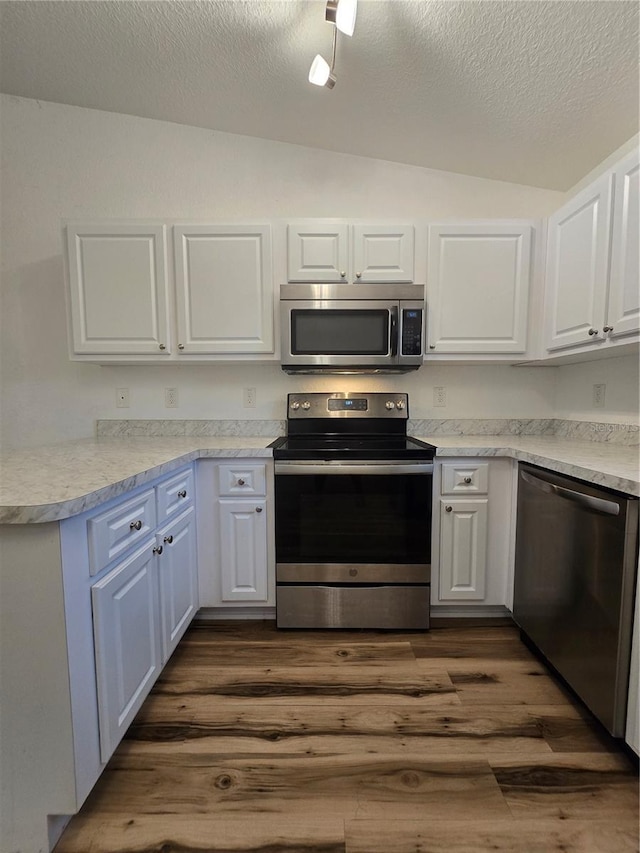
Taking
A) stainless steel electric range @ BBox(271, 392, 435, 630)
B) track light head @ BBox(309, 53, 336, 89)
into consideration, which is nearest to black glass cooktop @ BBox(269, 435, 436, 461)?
stainless steel electric range @ BBox(271, 392, 435, 630)

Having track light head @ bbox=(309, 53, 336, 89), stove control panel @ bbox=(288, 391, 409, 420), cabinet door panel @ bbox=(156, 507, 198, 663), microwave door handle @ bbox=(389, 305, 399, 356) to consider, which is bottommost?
cabinet door panel @ bbox=(156, 507, 198, 663)

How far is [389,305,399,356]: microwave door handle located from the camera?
1854 millimetres

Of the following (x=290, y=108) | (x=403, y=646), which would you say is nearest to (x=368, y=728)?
(x=403, y=646)

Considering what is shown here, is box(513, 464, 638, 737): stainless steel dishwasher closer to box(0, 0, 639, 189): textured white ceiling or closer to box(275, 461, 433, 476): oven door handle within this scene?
box(275, 461, 433, 476): oven door handle

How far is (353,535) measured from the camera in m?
1.74

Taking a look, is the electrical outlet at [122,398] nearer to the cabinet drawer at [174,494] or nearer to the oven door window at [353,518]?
the cabinet drawer at [174,494]

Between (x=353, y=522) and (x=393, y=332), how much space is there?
988 millimetres

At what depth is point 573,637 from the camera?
1.29 meters

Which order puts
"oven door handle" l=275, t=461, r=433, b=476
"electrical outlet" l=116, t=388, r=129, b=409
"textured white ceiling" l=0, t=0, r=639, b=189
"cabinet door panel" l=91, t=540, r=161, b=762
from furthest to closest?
"electrical outlet" l=116, t=388, r=129, b=409
"oven door handle" l=275, t=461, r=433, b=476
"textured white ceiling" l=0, t=0, r=639, b=189
"cabinet door panel" l=91, t=540, r=161, b=762

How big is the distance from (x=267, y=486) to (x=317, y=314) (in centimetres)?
92

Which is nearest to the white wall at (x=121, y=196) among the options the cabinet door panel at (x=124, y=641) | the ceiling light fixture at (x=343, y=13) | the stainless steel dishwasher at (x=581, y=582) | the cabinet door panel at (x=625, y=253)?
the cabinet door panel at (x=625, y=253)

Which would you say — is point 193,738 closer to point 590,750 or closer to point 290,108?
point 590,750

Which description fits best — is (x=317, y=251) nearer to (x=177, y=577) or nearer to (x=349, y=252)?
(x=349, y=252)

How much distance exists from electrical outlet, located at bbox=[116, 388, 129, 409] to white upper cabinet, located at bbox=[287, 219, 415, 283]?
4.11 ft
